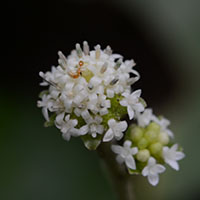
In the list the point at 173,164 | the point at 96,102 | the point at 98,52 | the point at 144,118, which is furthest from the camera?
the point at 144,118

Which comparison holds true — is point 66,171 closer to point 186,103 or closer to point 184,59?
point 186,103

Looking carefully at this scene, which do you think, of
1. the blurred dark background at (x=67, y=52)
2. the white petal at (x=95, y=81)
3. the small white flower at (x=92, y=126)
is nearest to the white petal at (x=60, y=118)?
the small white flower at (x=92, y=126)

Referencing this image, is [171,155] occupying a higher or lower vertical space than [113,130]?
lower

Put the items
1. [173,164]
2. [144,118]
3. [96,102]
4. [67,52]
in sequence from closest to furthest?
[96,102] → [173,164] → [144,118] → [67,52]

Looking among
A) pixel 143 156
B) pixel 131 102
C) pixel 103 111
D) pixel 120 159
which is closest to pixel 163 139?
pixel 143 156

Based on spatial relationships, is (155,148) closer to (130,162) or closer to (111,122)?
(130,162)

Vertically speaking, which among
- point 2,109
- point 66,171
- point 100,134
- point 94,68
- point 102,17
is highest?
point 102,17

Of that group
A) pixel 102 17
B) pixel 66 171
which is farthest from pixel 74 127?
pixel 102 17
